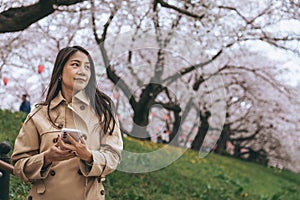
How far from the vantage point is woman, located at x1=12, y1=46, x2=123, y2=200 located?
225 cm

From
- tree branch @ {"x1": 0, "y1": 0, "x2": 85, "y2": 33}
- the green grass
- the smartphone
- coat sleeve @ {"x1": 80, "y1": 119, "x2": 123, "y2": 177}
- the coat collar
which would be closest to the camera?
the smartphone

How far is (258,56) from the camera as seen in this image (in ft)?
50.6

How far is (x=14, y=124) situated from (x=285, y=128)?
48.6 ft

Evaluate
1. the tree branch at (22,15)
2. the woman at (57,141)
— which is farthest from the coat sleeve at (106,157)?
the tree branch at (22,15)

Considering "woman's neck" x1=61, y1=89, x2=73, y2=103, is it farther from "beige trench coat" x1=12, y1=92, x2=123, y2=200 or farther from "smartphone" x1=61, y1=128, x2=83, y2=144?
"smartphone" x1=61, y1=128, x2=83, y2=144

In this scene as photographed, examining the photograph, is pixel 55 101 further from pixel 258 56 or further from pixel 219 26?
pixel 258 56

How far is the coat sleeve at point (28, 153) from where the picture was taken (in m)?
2.26

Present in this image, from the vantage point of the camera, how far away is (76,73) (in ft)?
7.75

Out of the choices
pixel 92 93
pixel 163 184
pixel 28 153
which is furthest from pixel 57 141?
pixel 163 184

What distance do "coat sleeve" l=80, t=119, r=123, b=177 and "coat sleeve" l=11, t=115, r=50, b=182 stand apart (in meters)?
0.20

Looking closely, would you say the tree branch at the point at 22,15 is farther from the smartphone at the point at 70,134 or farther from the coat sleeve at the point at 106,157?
the smartphone at the point at 70,134

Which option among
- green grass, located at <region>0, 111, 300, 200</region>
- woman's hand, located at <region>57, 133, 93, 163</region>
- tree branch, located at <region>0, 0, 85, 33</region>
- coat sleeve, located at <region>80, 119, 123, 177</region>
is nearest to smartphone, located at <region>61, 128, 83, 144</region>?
woman's hand, located at <region>57, 133, 93, 163</region>

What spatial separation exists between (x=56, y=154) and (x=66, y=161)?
0.11 meters

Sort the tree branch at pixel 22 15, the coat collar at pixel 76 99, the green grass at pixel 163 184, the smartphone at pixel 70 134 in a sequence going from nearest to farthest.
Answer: the smartphone at pixel 70 134 → the coat collar at pixel 76 99 → the tree branch at pixel 22 15 → the green grass at pixel 163 184
